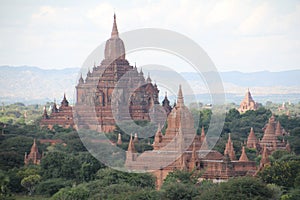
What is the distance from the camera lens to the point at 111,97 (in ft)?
295

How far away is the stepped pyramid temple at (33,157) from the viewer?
205ft

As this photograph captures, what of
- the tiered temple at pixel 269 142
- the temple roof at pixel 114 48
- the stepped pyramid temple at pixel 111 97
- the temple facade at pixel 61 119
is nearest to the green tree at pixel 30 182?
the tiered temple at pixel 269 142

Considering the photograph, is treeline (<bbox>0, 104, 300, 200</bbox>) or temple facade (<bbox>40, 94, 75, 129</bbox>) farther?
temple facade (<bbox>40, 94, 75, 129</bbox>)

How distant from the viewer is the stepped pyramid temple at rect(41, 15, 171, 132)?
87750 mm

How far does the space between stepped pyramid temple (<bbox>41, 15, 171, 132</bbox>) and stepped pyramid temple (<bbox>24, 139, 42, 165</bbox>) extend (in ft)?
65.4

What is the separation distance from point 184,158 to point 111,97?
3682 centimetres

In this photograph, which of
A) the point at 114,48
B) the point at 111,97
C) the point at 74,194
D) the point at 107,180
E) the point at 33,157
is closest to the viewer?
the point at 74,194

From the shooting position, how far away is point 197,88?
136375 mm

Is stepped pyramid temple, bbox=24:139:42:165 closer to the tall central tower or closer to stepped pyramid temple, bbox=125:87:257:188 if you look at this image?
stepped pyramid temple, bbox=125:87:257:188

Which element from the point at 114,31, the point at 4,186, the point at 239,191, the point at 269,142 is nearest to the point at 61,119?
the point at 114,31

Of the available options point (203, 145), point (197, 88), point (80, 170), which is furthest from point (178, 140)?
point (197, 88)

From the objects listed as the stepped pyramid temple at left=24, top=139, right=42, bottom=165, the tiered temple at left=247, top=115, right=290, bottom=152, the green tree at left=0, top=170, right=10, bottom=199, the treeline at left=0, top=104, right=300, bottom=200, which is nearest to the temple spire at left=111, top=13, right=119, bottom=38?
the treeline at left=0, top=104, right=300, bottom=200

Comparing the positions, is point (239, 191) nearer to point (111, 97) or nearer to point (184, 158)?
point (184, 158)

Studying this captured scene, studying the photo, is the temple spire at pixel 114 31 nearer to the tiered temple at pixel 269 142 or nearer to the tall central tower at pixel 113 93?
the tall central tower at pixel 113 93
